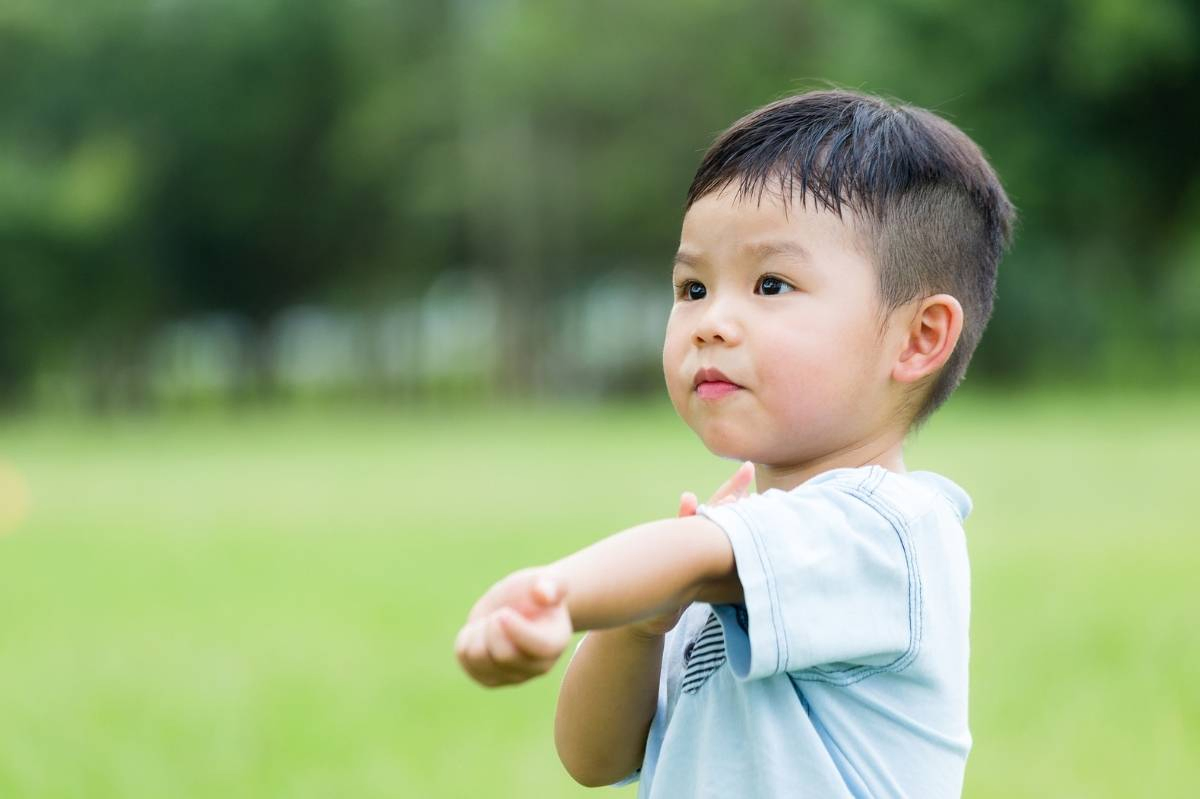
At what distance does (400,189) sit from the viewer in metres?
29.3

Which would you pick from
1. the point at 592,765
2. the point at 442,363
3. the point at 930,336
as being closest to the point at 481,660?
the point at 592,765

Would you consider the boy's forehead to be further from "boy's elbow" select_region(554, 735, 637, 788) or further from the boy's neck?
"boy's elbow" select_region(554, 735, 637, 788)

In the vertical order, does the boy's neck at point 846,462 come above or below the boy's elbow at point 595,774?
above

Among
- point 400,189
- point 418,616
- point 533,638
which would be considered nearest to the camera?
point 533,638

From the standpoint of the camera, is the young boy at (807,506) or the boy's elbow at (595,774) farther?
the boy's elbow at (595,774)

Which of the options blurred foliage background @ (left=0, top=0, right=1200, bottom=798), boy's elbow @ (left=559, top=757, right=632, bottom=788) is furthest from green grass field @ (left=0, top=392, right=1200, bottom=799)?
boy's elbow @ (left=559, top=757, right=632, bottom=788)

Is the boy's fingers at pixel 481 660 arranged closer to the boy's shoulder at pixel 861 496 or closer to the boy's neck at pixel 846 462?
the boy's shoulder at pixel 861 496

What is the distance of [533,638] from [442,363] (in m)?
34.0

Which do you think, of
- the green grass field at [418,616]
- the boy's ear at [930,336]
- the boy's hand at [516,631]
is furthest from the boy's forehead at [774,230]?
the green grass field at [418,616]

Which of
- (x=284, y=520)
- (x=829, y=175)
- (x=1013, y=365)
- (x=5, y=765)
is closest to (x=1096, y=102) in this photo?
(x=1013, y=365)

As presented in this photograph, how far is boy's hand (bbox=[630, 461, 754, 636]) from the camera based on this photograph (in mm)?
1438

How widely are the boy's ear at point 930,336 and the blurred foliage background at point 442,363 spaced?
2048 mm

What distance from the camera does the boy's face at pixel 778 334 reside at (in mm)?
1570

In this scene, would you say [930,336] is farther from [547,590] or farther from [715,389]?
[547,590]
